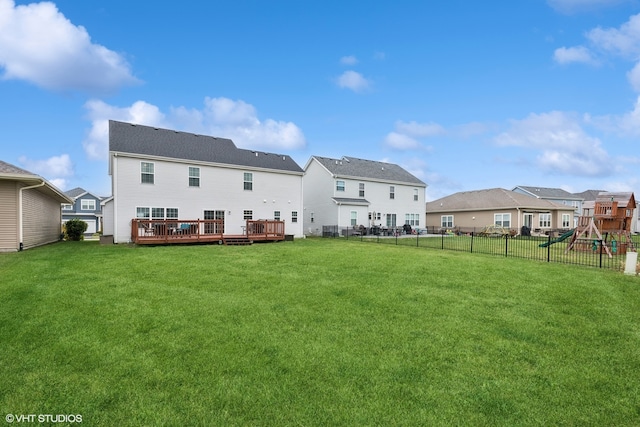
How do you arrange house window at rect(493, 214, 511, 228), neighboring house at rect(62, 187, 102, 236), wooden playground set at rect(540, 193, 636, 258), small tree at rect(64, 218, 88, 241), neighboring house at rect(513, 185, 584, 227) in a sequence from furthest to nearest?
1. neighboring house at rect(62, 187, 102, 236)
2. neighboring house at rect(513, 185, 584, 227)
3. house window at rect(493, 214, 511, 228)
4. small tree at rect(64, 218, 88, 241)
5. wooden playground set at rect(540, 193, 636, 258)

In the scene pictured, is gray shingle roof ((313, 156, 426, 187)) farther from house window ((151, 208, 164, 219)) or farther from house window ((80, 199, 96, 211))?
house window ((80, 199, 96, 211))

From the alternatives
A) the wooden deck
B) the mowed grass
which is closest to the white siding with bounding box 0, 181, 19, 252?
the wooden deck

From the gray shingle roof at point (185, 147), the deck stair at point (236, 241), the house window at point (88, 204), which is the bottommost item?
the deck stair at point (236, 241)

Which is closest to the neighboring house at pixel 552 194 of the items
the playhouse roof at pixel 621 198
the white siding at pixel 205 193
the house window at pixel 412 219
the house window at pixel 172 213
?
the house window at pixel 412 219

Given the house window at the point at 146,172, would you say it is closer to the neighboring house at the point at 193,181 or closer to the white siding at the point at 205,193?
the neighboring house at the point at 193,181

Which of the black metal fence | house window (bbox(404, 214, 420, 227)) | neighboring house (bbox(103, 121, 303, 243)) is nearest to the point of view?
the black metal fence

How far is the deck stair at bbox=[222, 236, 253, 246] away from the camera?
18.7m

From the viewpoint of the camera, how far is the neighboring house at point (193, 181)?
18516 mm

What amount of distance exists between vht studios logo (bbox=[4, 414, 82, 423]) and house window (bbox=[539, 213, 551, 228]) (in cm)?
4109

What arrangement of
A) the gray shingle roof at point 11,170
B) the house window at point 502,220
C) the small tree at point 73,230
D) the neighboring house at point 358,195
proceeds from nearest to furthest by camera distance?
the gray shingle roof at point 11,170, the small tree at point 73,230, the neighboring house at point 358,195, the house window at point 502,220

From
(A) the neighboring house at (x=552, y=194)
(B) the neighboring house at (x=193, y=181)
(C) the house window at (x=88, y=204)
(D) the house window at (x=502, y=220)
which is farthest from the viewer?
(C) the house window at (x=88, y=204)

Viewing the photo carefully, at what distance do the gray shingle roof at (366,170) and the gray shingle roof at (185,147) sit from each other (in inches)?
265

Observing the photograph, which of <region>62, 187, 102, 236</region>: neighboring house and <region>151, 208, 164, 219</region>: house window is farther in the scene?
<region>62, 187, 102, 236</region>: neighboring house

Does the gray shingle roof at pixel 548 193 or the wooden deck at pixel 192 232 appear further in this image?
the gray shingle roof at pixel 548 193
